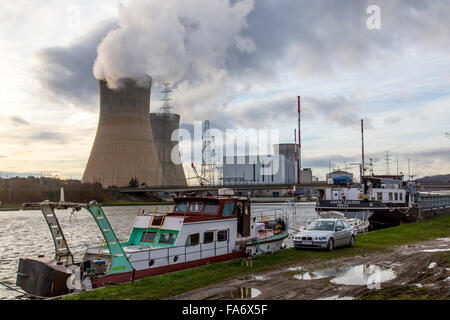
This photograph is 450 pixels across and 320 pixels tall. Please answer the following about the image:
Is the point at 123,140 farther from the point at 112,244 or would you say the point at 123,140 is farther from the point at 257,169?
the point at 257,169

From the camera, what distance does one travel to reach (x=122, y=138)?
87.7 m

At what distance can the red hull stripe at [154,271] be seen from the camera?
1307 centimetres

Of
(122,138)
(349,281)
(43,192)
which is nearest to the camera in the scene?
(349,281)

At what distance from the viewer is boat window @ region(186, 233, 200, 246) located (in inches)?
635

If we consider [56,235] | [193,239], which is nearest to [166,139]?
[193,239]

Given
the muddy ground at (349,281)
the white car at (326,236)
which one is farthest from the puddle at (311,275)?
the white car at (326,236)

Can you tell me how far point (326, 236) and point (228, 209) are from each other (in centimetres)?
478

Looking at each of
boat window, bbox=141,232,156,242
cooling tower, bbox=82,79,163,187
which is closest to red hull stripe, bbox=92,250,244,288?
boat window, bbox=141,232,156,242

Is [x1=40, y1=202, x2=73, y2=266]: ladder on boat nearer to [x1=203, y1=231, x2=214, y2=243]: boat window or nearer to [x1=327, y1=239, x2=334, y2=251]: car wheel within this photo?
[x1=203, y1=231, x2=214, y2=243]: boat window

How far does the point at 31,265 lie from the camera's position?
12.7 m
